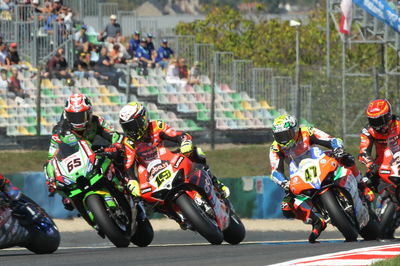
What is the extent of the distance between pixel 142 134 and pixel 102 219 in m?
1.51

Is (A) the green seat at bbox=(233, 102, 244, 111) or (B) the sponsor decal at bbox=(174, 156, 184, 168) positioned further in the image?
(A) the green seat at bbox=(233, 102, 244, 111)

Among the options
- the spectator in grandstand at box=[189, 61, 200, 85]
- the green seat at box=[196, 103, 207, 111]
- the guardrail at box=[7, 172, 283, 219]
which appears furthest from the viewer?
the spectator in grandstand at box=[189, 61, 200, 85]

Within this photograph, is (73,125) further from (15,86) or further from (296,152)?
(15,86)

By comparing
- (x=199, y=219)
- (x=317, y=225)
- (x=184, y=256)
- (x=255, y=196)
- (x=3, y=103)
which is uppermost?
(x=3, y=103)

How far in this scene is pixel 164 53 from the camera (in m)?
27.6

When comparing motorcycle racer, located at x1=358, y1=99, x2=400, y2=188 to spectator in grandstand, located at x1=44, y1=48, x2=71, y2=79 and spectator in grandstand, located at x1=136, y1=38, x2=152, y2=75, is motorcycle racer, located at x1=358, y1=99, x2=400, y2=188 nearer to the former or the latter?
spectator in grandstand, located at x1=44, y1=48, x2=71, y2=79

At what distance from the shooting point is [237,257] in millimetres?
10562

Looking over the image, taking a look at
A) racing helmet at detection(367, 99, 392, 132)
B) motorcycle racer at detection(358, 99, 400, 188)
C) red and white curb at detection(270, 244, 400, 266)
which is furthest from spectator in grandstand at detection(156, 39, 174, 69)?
red and white curb at detection(270, 244, 400, 266)

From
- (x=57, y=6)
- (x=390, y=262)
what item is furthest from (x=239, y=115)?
(x=390, y=262)

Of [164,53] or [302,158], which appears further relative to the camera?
[164,53]

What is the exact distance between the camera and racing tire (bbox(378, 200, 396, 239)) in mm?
14180

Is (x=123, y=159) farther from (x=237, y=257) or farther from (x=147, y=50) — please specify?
(x=147, y=50)

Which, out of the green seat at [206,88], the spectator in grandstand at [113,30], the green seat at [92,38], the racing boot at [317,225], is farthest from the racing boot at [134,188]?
the spectator in grandstand at [113,30]

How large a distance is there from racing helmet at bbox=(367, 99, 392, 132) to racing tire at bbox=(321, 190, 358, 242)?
180cm
